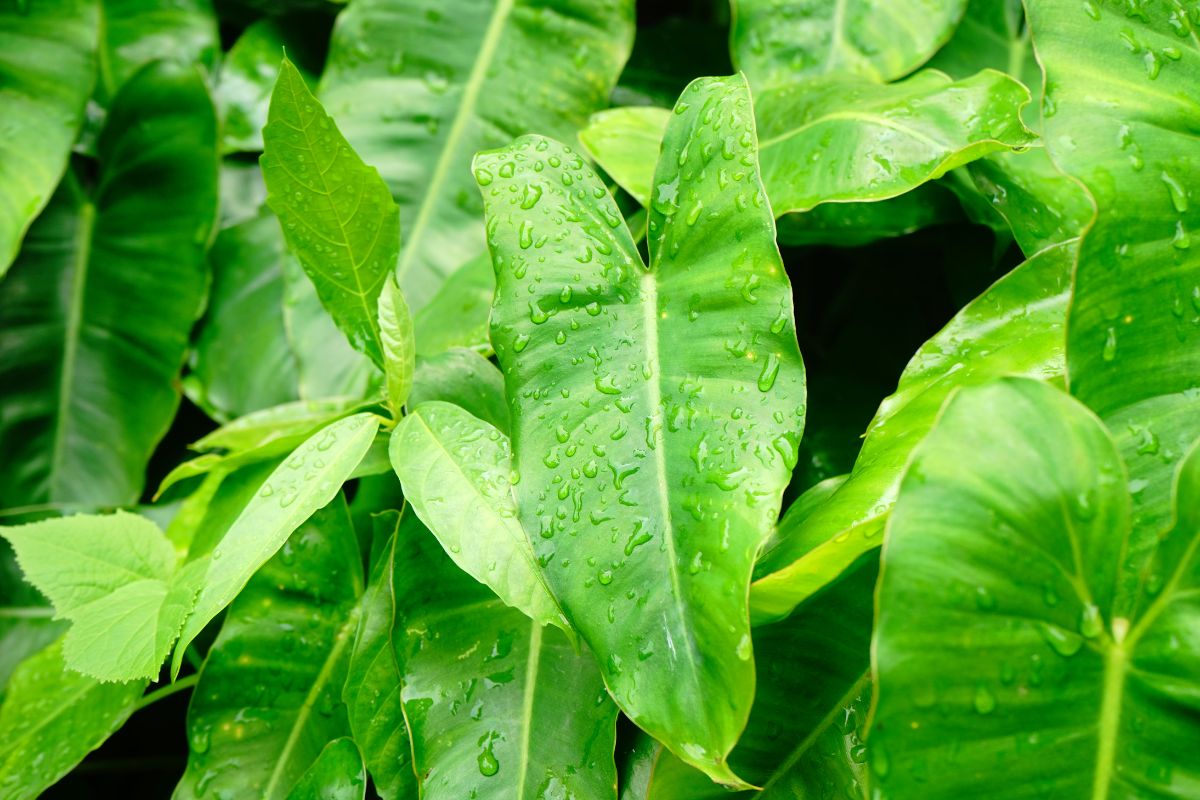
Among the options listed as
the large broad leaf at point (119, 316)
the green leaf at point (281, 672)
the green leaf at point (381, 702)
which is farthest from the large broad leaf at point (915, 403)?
the large broad leaf at point (119, 316)

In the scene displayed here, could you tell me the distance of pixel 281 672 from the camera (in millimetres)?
914

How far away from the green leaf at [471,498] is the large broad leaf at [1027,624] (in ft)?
0.76

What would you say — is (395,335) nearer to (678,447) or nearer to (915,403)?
(678,447)

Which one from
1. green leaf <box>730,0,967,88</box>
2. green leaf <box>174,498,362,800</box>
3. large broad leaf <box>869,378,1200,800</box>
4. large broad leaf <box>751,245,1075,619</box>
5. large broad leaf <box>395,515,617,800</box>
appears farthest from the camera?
green leaf <box>730,0,967,88</box>

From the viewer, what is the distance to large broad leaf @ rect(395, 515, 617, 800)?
721 millimetres

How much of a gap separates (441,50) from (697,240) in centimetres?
71

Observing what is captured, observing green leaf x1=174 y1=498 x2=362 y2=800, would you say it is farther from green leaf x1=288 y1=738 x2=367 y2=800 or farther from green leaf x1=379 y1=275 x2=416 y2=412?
green leaf x1=379 y1=275 x2=416 y2=412

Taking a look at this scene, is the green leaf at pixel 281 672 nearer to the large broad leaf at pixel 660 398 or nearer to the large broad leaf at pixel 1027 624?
the large broad leaf at pixel 660 398

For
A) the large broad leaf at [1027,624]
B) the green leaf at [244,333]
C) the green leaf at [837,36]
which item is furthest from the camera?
the green leaf at [244,333]

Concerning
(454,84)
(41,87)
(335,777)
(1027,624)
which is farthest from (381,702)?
(41,87)

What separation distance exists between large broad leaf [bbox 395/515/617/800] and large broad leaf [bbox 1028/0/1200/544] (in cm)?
42

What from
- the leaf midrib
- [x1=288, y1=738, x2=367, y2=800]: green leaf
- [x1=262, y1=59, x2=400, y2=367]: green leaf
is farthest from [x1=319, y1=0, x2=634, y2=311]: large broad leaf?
[x1=288, y1=738, x2=367, y2=800]: green leaf

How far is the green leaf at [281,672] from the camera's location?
890 mm

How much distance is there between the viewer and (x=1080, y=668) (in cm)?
54
